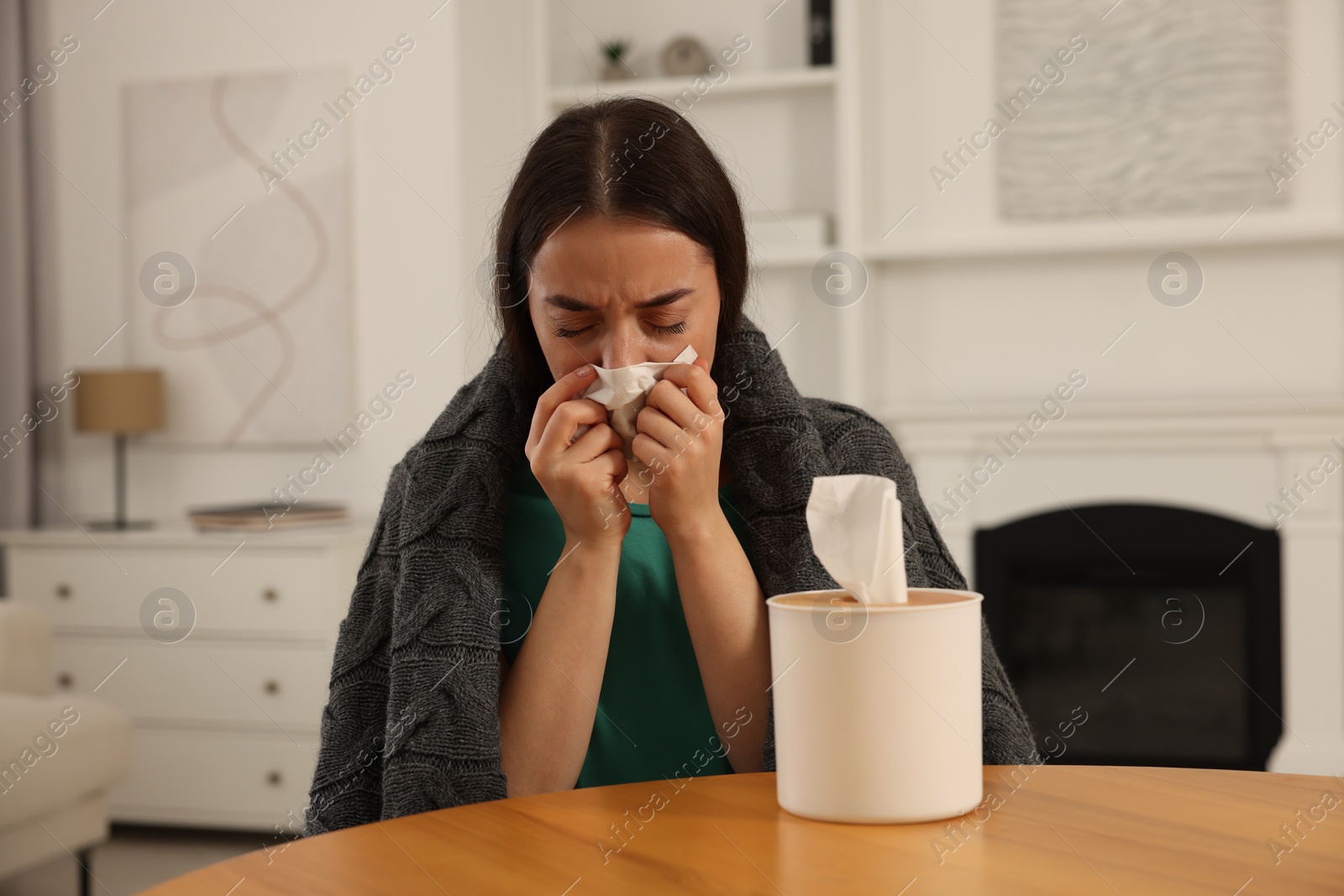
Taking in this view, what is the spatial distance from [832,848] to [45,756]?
214 centimetres

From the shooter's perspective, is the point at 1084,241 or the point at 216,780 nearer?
the point at 216,780

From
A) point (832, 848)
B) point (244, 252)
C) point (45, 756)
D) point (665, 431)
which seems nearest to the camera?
point (832, 848)

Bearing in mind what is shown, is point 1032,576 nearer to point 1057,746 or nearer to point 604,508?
point 1057,746

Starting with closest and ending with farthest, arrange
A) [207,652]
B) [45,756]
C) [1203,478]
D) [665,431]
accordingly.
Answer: [665,431], [45,756], [207,652], [1203,478]

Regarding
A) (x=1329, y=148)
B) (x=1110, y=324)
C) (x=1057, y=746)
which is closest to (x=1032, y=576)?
(x=1057, y=746)

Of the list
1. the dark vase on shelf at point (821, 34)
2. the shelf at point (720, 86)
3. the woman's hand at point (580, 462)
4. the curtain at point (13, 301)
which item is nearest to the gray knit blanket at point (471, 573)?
the woman's hand at point (580, 462)

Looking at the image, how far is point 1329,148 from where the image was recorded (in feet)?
9.66

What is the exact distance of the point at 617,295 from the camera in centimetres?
100

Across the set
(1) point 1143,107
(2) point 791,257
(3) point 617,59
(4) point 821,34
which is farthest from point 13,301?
(1) point 1143,107

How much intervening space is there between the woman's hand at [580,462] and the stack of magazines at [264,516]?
2111mm

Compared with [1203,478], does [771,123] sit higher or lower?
higher

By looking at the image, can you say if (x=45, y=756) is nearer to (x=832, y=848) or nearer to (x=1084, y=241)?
(x=832, y=848)

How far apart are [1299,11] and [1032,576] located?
1.59 m

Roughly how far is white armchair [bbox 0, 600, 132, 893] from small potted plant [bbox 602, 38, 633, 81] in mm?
2035
